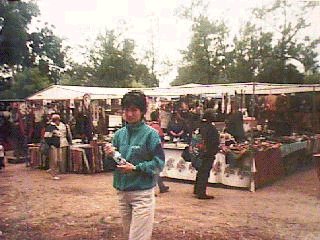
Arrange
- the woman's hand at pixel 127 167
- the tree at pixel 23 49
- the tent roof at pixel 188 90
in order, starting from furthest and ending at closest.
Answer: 1. the tree at pixel 23 49
2. the tent roof at pixel 188 90
3. the woman's hand at pixel 127 167

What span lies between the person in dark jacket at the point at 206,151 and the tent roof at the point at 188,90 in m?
0.11

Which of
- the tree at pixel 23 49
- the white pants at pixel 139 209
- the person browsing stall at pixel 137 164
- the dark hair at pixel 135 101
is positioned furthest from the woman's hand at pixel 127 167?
the tree at pixel 23 49

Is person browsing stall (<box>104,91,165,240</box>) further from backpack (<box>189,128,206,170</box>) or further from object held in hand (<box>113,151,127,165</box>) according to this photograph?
backpack (<box>189,128,206,170</box>)

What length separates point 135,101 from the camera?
165 cm

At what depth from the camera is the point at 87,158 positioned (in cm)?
195

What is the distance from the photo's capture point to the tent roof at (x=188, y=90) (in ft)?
5.87

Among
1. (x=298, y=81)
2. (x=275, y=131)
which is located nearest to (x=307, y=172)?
(x=275, y=131)

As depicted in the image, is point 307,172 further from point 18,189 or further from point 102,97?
point 18,189

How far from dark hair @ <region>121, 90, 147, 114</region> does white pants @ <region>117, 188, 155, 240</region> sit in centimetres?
36

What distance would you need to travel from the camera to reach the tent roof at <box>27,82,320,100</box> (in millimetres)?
1790

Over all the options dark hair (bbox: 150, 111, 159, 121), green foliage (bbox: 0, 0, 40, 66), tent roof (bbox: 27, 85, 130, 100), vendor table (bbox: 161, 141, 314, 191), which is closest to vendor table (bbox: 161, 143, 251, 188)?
vendor table (bbox: 161, 141, 314, 191)

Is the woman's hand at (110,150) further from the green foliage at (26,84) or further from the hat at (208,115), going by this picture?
the green foliage at (26,84)

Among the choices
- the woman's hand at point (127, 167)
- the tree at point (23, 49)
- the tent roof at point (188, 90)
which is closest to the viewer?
the woman's hand at point (127, 167)

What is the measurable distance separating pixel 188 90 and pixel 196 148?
29 centimetres
